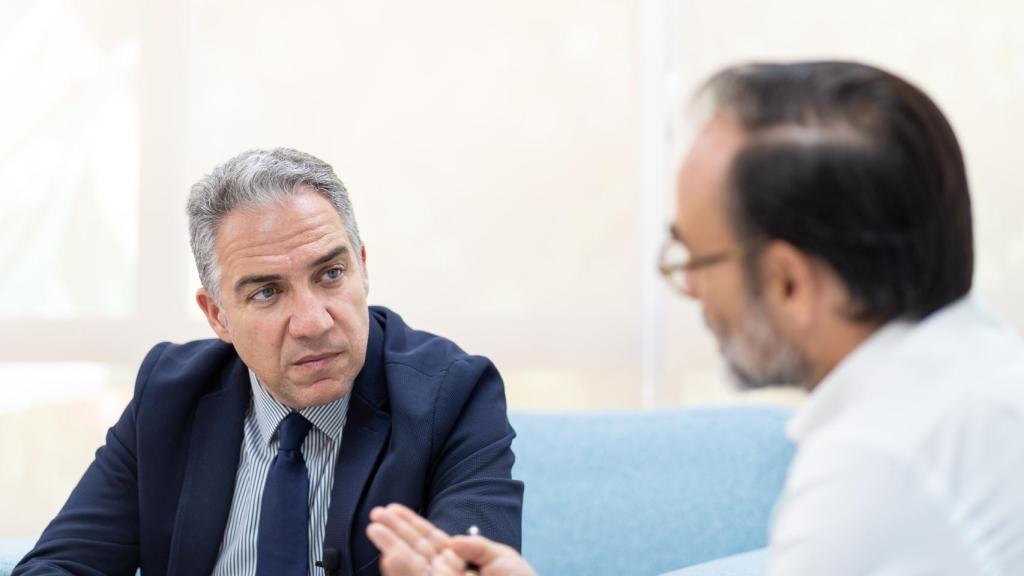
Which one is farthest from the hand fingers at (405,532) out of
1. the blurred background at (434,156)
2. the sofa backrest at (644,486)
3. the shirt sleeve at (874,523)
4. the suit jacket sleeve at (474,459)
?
the blurred background at (434,156)

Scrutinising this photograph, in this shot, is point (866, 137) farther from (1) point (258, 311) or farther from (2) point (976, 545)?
(1) point (258, 311)

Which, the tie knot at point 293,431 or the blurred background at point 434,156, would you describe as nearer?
the tie knot at point 293,431

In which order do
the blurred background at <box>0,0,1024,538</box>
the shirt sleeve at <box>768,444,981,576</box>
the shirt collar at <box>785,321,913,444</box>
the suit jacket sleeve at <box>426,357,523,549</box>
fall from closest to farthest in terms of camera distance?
1. the shirt sleeve at <box>768,444,981,576</box>
2. the shirt collar at <box>785,321,913,444</box>
3. the suit jacket sleeve at <box>426,357,523,549</box>
4. the blurred background at <box>0,0,1024,538</box>

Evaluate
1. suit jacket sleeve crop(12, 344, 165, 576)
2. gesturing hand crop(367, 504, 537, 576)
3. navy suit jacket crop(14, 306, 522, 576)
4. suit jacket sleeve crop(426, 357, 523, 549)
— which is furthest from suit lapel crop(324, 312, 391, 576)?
gesturing hand crop(367, 504, 537, 576)

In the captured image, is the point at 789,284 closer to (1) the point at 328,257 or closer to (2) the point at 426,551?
(2) the point at 426,551

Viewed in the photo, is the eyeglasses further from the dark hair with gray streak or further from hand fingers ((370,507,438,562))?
hand fingers ((370,507,438,562))

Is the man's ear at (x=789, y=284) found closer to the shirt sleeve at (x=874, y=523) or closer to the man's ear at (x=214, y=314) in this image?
the shirt sleeve at (x=874, y=523)

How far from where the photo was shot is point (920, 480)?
41.1 inches

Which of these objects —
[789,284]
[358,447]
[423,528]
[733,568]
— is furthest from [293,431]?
[789,284]

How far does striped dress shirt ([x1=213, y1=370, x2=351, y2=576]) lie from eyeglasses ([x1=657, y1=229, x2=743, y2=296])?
97 cm

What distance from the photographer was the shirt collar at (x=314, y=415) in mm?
2123

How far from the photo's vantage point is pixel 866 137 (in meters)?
1.13

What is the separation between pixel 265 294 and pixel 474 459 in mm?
466

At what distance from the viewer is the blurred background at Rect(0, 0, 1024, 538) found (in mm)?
3406
